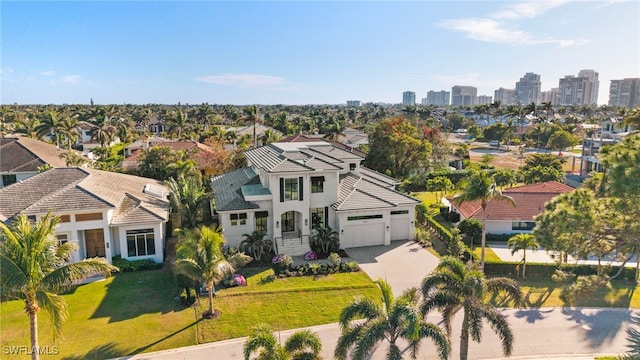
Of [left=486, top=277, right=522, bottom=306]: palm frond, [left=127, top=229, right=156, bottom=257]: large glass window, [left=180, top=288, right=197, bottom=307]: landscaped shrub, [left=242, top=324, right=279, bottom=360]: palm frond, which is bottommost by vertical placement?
[left=180, top=288, right=197, bottom=307]: landscaped shrub

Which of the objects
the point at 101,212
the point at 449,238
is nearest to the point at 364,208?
the point at 449,238

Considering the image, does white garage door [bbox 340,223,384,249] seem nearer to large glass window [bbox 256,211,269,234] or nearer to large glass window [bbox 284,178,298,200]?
large glass window [bbox 284,178,298,200]

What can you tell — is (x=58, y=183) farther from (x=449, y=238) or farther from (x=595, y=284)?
(x=595, y=284)

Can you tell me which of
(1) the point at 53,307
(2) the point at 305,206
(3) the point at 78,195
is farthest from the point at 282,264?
(1) the point at 53,307

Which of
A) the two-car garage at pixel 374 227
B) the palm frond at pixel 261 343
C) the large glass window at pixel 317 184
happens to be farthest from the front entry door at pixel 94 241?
the palm frond at pixel 261 343

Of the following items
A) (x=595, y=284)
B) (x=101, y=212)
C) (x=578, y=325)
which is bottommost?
(x=578, y=325)

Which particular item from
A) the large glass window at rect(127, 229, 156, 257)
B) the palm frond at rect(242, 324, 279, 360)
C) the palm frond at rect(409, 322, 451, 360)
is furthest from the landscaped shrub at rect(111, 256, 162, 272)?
the palm frond at rect(409, 322, 451, 360)
